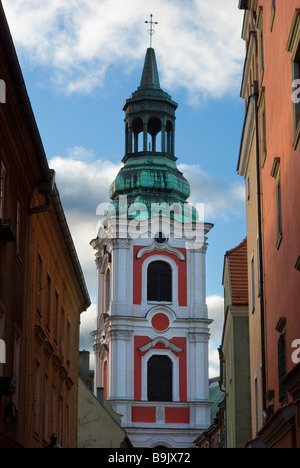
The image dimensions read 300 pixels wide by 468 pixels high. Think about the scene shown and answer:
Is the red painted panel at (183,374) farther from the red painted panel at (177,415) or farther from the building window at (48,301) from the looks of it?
the building window at (48,301)

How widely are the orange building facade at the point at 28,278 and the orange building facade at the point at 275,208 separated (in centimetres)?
367

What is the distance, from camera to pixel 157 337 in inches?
2340

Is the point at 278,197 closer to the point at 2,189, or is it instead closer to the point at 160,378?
the point at 2,189

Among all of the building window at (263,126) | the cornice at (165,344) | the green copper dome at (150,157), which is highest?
the green copper dome at (150,157)

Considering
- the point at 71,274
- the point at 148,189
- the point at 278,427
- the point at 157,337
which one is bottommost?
the point at 278,427

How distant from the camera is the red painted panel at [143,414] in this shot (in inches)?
2293

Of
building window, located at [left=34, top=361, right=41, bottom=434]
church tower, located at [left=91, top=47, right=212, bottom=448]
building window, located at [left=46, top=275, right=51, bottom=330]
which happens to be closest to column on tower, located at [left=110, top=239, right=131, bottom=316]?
church tower, located at [left=91, top=47, right=212, bottom=448]

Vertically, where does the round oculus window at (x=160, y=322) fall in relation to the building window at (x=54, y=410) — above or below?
above

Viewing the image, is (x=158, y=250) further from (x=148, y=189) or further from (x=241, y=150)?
(x=241, y=150)

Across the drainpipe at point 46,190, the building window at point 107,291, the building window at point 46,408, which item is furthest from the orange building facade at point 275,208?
the building window at point 107,291

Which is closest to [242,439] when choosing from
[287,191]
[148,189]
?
[287,191]

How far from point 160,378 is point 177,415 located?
7.02 feet

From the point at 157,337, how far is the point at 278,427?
43484 mm

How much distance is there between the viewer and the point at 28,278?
18.1 metres
